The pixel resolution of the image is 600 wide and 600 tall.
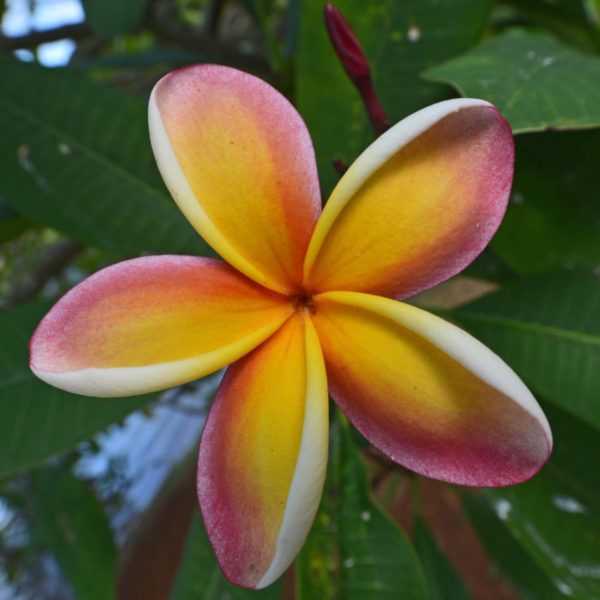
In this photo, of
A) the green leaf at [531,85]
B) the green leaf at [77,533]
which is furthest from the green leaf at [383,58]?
the green leaf at [77,533]

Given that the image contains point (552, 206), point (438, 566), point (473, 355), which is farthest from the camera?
point (438, 566)

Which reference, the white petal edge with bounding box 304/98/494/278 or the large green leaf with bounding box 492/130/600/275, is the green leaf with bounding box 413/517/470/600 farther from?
the white petal edge with bounding box 304/98/494/278

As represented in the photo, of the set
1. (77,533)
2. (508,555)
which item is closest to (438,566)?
(508,555)

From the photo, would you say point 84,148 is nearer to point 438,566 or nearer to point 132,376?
point 132,376

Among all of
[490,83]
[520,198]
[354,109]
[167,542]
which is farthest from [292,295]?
[167,542]

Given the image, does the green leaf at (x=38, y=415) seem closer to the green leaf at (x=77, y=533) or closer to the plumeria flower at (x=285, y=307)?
the plumeria flower at (x=285, y=307)

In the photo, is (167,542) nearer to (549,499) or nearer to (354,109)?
(549,499)
